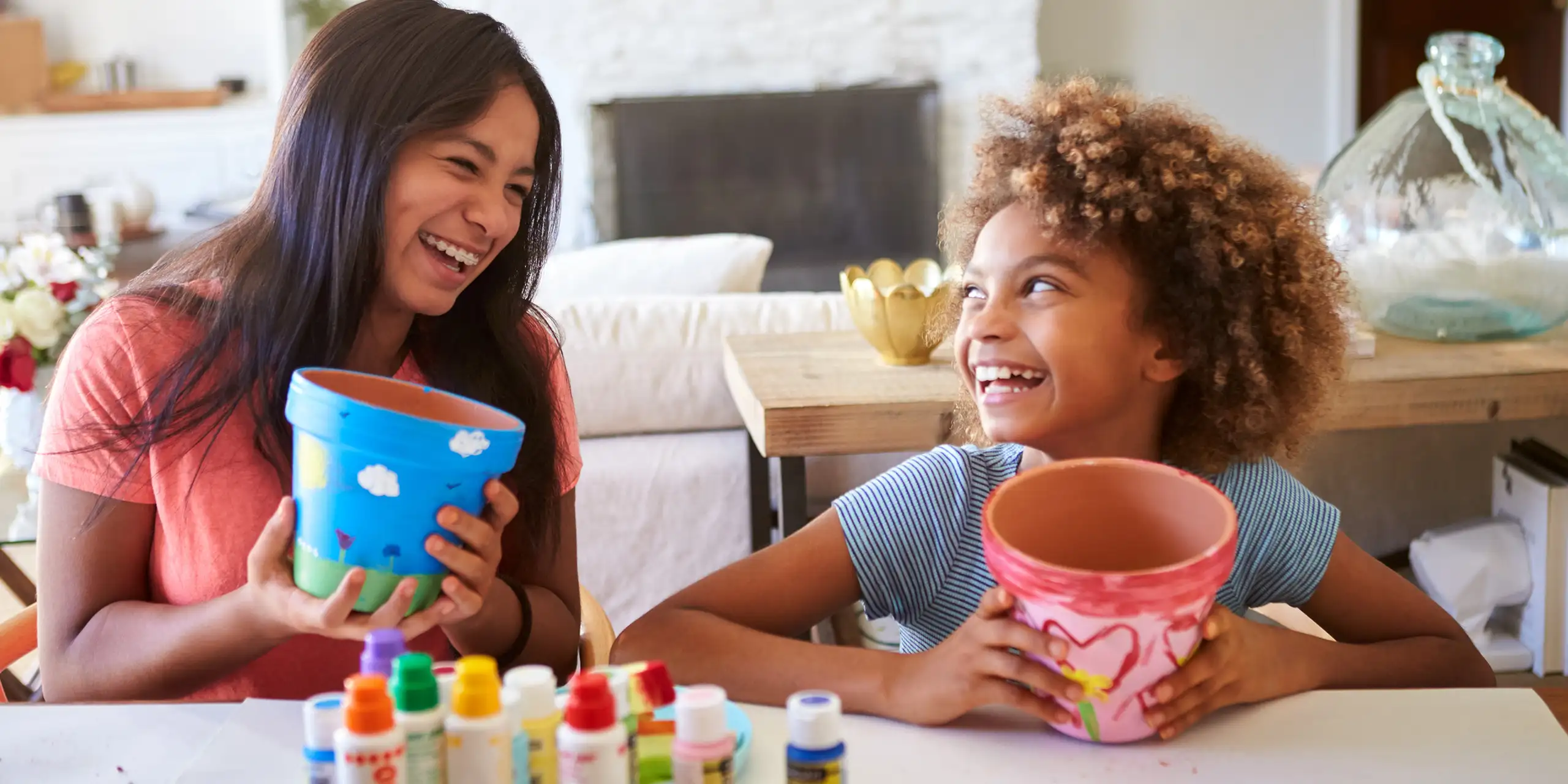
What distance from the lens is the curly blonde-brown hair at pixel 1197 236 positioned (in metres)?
1.17

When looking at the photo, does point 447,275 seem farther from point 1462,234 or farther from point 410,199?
point 1462,234

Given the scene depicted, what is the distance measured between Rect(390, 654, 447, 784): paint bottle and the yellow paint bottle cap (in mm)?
11

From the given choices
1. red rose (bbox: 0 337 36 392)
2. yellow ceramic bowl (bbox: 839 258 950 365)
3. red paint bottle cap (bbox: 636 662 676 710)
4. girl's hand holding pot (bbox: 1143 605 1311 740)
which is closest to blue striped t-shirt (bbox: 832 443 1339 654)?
girl's hand holding pot (bbox: 1143 605 1311 740)

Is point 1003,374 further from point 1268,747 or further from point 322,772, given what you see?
point 322,772

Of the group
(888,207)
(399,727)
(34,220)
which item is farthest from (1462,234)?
(34,220)

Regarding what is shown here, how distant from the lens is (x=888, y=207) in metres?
5.15

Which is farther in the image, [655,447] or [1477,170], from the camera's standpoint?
[655,447]

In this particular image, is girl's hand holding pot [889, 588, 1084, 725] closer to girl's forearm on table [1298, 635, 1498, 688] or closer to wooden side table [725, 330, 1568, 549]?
girl's forearm on table [1298, 635, 1498, 688]

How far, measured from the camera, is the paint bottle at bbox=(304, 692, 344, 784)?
72 centimetres

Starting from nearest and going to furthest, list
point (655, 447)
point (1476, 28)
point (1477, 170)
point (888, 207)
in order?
point (1477, 170)
point (655, 447)
point (888, 207)
point (1476, 28)

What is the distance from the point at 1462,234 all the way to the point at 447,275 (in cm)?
135

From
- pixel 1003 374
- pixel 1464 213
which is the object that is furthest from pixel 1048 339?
pixel 1464 213

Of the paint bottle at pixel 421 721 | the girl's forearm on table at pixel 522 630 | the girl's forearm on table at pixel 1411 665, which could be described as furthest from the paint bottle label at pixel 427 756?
the girl's forearm on table at pixel 1411 665

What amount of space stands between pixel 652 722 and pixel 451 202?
1.82ft
